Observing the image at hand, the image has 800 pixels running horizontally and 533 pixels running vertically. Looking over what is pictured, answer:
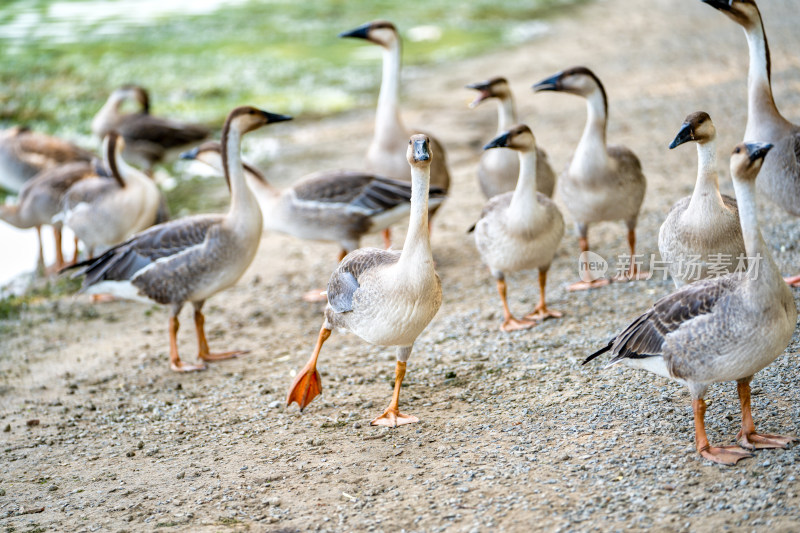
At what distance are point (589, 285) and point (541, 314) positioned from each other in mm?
718

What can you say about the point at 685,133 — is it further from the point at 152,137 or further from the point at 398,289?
the point at 152,137

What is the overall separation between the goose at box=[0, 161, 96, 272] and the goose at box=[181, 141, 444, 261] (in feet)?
6.91

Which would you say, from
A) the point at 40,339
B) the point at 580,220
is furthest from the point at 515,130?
the point at 40,339

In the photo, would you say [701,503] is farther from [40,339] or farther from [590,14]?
[590,14]

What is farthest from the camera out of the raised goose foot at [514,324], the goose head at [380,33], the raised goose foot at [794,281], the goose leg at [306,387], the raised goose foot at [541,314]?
the goose head at [380,33]

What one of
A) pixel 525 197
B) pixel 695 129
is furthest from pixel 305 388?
pixel 695 129

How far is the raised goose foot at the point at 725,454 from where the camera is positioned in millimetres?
4734

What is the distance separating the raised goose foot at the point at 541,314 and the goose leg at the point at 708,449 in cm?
244

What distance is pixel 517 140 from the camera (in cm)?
720

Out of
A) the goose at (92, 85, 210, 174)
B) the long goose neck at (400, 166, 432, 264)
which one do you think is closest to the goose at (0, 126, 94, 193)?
the goose at (92, 85, 210, 174)

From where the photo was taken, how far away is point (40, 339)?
8.26 metres

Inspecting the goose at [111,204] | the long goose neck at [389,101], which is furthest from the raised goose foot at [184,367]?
the long goose neck at [389,101]

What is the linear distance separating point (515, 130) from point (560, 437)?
2.85 m

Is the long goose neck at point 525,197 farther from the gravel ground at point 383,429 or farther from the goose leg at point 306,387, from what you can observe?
the goose leg at point 306,387
